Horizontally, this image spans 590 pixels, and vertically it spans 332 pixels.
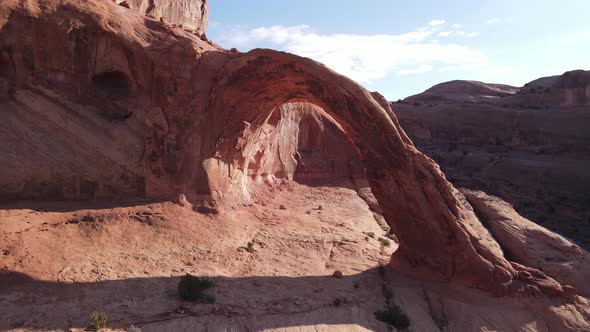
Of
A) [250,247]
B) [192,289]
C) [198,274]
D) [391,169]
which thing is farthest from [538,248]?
[192,289]

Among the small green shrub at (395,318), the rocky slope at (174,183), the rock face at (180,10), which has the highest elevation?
the rock face at (180,10)

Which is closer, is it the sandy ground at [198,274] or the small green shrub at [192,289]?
the sandy ground at [198,274]

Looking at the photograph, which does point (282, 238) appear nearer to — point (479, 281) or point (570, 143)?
point (479, 281)

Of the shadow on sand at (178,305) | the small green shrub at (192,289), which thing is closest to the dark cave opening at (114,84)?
the shadow on sand at (178,305)

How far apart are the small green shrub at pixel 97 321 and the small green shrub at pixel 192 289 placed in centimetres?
156

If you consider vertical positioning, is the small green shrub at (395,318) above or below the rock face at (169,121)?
below

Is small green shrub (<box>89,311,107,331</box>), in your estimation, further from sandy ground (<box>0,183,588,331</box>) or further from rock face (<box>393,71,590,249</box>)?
rock face (<box>393,71,590,249</box>)

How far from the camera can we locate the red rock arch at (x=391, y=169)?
33.0ft

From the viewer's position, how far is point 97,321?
6.86 meters

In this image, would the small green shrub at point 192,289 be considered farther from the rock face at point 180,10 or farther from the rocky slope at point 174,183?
the rock face at point 180,10

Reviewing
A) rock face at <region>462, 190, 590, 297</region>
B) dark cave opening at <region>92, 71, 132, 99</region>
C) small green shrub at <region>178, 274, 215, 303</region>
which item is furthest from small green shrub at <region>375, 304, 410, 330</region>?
dark cave opening at <region>92, 71, 132, 99</region>

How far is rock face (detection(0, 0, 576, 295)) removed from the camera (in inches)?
406

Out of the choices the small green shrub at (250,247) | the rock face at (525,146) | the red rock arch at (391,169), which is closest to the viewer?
the red rock arch at (391,169)

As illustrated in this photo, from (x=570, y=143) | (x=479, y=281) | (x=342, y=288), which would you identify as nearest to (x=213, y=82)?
(x=342, y=288)
